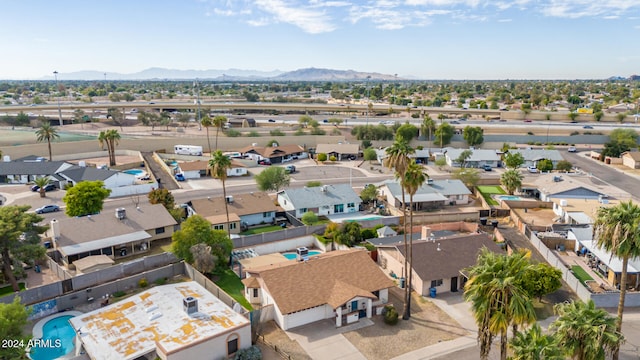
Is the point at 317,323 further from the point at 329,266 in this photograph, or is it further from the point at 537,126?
the point at 537,126

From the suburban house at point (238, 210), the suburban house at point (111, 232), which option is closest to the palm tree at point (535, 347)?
the suburban house at point (238, 210)

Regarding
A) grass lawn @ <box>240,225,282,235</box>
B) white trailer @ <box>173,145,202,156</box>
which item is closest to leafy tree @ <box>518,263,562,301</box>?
grass lawn @ <box>240,225,282,235</box>

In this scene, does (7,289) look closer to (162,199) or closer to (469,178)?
(162,199)

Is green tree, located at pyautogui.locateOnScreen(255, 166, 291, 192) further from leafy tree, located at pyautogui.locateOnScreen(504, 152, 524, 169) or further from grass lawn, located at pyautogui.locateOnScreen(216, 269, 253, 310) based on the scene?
leafy tree, located at pyautogui.locateOnScreen(504, 152, 524, 169)

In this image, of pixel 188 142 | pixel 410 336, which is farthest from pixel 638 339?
pixel 188 142

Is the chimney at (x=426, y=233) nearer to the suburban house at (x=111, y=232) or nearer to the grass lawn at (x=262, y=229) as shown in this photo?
the grass lawn at (x=262, y=229)

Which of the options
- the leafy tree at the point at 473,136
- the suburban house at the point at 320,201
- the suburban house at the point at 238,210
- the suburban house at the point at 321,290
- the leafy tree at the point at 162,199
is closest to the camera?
the suburban house at the point at 321,290
